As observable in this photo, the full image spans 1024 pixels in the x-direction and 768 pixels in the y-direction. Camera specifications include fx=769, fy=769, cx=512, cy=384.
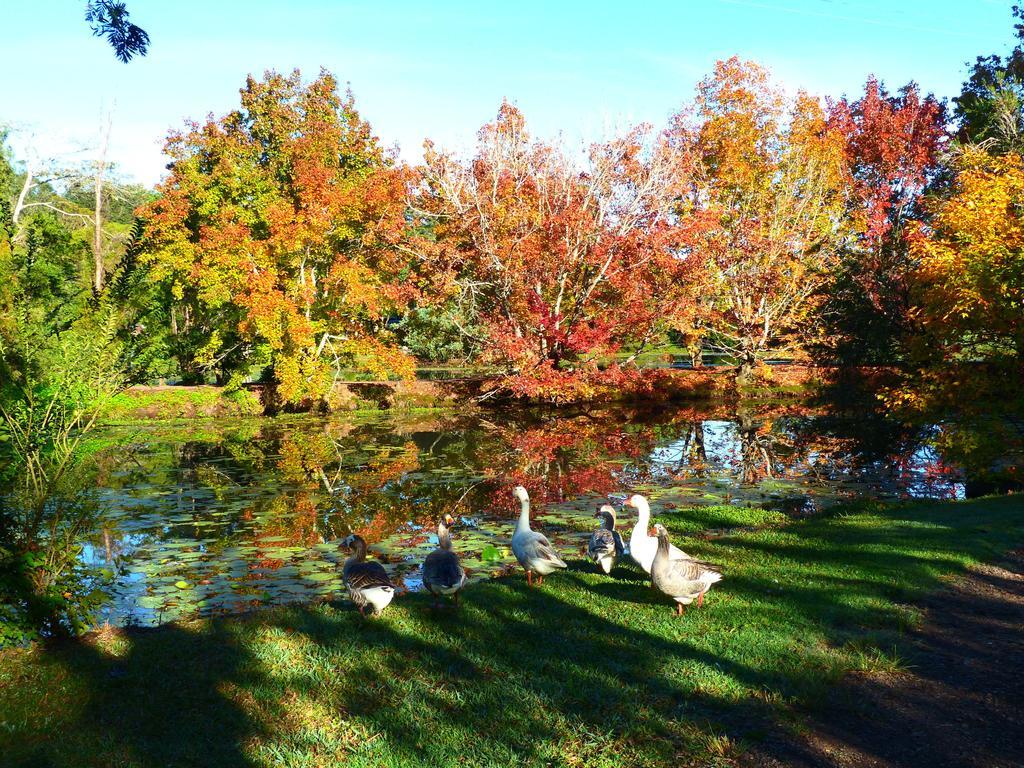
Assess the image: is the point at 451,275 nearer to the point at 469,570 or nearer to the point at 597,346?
the point at 597,346

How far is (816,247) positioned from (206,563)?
36.2 metres

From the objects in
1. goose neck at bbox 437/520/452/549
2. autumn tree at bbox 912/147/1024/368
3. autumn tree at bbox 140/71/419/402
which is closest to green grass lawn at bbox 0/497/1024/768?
goose neck at bbox 437/520/452/549

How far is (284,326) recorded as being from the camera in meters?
28.4

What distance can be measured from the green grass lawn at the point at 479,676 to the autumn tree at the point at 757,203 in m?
28.1

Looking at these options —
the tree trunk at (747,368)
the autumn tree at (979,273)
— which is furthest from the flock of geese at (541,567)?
the tree trunk at (747,368)

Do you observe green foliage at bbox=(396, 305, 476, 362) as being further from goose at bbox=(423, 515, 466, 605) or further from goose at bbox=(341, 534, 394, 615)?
goose at bbox=(341, 534, 394, 615)

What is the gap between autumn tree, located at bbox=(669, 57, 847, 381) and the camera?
3572 centimetres

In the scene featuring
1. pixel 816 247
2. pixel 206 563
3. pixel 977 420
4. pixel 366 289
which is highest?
pixel 816 247

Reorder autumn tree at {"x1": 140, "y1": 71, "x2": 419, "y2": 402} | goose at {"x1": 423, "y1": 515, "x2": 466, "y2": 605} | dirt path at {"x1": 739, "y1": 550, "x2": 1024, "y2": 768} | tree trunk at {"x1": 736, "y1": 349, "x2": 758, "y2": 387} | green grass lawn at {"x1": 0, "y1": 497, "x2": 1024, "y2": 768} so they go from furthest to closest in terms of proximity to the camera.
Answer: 1. tree trunk at {"x1": 736, "y1": 349, "x2": 758, "y2": 387}
2. autumn tree at {"x1": 140, "y1": 71, "x2": 419, "y2": 402}
3. goose at {"x1": 423, "y1": 515, "x2": 466, "y2": 605}
4. green grass lawn at {"x1": 0, "y1": 497, "x2": 1024, "y2": 768}
5. dirt path at {"x1": 739, "y1": 550, "x2": 1024, "y2": 768}

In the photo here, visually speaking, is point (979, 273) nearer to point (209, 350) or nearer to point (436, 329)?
point (436, 329)

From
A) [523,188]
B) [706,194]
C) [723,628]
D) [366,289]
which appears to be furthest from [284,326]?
[723,628]

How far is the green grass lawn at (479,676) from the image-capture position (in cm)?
523

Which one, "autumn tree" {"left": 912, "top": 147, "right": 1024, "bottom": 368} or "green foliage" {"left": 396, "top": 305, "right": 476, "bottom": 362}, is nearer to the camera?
"autumn tree" {"left": 912, "top": 147, "right": 1024, "bottom": 368}

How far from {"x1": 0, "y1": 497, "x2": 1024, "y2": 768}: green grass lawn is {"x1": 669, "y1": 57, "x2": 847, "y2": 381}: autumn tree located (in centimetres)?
2807
